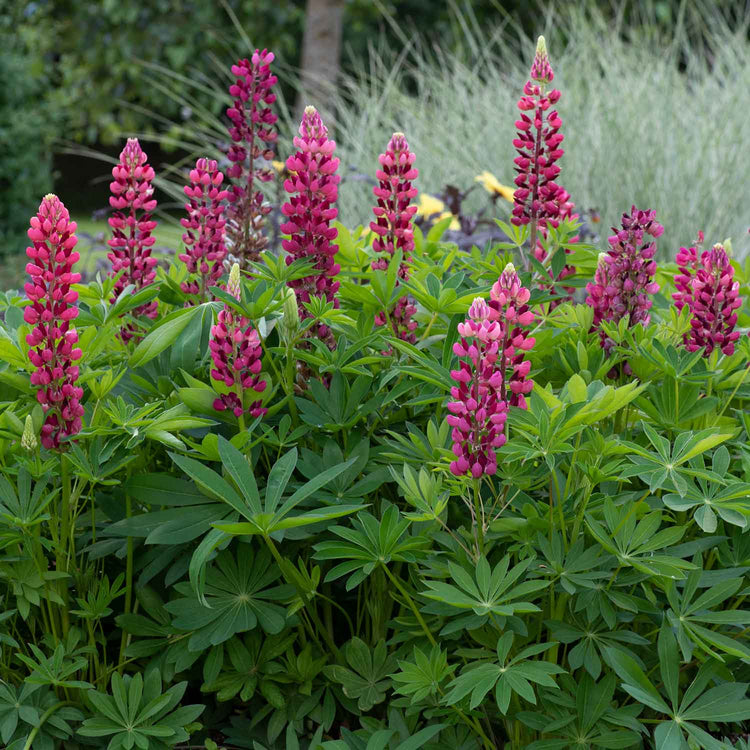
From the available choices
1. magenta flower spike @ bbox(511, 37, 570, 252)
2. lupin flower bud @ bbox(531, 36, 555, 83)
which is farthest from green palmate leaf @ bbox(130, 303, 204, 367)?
lupin flower bud @ bbox(531, 36, 555, 83)

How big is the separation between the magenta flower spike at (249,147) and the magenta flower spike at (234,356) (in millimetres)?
615

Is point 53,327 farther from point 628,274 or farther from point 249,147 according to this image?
point 628,274

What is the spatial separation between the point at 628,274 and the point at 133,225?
1.09m

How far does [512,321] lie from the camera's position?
4.85ft

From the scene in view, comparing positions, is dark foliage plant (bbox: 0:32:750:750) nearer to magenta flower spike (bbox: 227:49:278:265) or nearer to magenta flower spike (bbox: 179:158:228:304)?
magenta flower spike (bbox: 179:158:228:304)

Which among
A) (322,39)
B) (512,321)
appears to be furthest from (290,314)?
(322,39)

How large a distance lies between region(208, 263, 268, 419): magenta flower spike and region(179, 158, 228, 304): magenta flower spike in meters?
0.46

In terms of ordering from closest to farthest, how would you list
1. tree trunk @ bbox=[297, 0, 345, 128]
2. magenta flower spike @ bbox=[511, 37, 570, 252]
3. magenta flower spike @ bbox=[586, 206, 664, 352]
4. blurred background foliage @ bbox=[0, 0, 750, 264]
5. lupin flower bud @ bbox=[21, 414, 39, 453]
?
lupin flower bud @ bbox=[21, 414, 39, 453] → magenta flower spike @ bbox=[586, 206, 664, 352] → magenta flower spike @ bbox=[511, 37, 570, 252] → tree trunk @ bbox=[297, 0, 345, 128] → blurred background foliage @ bbox=[0, 0, 750, 264]

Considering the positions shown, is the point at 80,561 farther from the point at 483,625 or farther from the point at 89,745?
the point at 483,625

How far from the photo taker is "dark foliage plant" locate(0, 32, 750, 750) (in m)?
1.48

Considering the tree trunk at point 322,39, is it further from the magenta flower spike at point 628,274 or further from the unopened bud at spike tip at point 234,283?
the unopened bud at spike tip at point 234,283

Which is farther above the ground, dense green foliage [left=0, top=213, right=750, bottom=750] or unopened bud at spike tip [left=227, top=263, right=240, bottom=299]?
unopened bud at spike tip [left=227, top=263, right=240, bottom=299]

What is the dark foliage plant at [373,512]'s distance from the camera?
148 centimetres

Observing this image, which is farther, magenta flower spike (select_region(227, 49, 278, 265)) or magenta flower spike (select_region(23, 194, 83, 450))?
magenta flower spike (select_region(227, 49, 278, 265))
